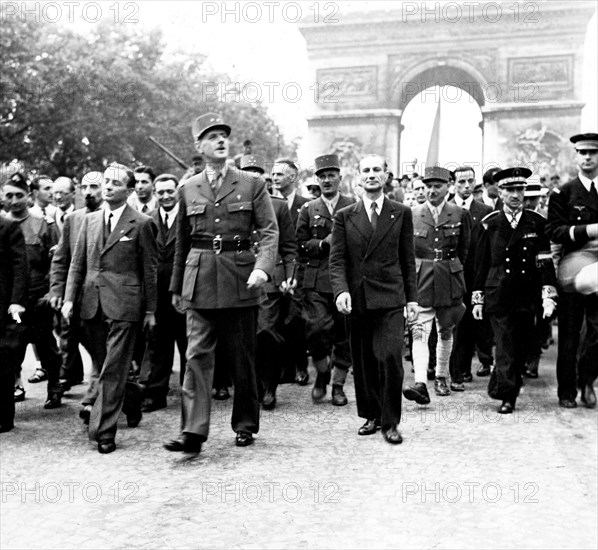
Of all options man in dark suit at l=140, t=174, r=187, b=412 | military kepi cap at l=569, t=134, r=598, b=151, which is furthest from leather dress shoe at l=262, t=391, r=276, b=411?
military kepi cap at l=569, t=134, r=598, b=151

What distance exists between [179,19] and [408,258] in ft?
107

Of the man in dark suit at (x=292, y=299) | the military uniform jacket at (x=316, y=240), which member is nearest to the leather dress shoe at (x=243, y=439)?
the military uniform jacket at (x=316, y=240)

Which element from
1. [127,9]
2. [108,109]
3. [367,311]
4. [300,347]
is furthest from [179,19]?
[367,311]

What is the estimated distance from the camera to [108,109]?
100 feet

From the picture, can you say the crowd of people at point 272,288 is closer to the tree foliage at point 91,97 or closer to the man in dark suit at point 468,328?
the man in dark suit at point 468,328

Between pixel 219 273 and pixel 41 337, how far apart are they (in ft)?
10.1

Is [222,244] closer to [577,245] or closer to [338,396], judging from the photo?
[338,396]

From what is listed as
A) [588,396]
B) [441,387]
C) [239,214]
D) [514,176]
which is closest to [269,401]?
[441,387]

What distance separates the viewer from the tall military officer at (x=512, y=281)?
27.2 feet

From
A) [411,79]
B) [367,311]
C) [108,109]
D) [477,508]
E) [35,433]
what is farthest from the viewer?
[411,79]

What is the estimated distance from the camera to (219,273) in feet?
22.0

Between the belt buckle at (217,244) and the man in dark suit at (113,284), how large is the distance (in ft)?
2.62

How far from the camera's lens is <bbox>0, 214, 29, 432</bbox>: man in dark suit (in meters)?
7.76

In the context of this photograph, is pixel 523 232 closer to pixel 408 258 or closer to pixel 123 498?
pixel 408 258
